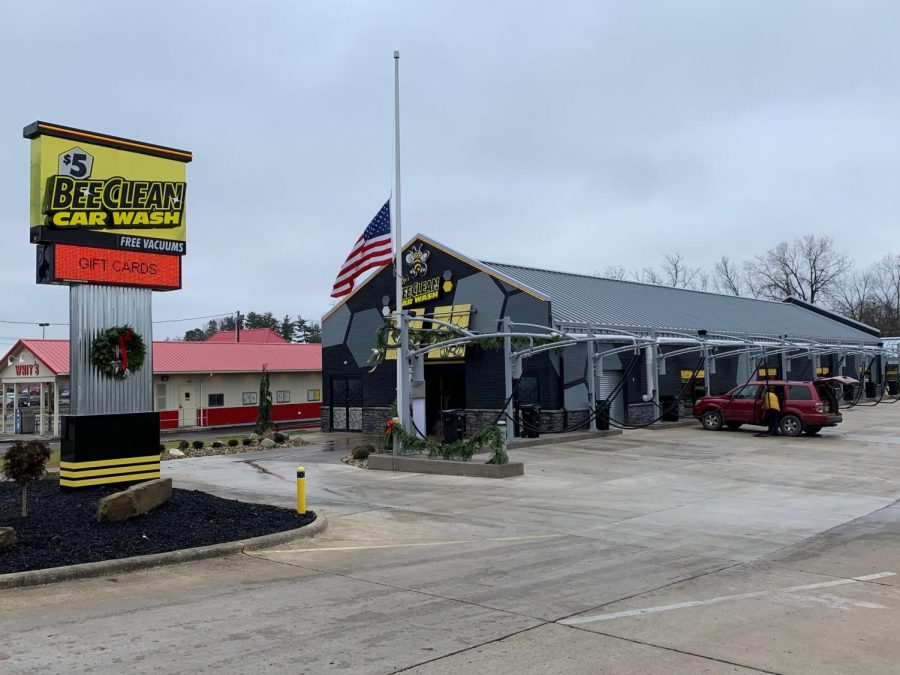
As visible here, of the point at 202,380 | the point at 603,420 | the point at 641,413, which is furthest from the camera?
the point at 202,380

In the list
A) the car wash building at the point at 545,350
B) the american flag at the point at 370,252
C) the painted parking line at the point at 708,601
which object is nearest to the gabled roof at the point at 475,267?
the car wash building at the point at 545,350

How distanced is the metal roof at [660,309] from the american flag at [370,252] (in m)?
8.26

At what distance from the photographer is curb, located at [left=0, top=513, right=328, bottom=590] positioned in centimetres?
809

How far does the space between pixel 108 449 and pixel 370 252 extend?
9572 millimetres

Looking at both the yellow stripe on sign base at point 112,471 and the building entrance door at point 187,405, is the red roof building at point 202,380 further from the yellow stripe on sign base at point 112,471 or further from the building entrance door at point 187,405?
the yellow stripe on sign base at point 112,471

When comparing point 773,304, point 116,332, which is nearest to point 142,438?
point 116,332

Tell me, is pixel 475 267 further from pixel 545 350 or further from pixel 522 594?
pixel 522 594

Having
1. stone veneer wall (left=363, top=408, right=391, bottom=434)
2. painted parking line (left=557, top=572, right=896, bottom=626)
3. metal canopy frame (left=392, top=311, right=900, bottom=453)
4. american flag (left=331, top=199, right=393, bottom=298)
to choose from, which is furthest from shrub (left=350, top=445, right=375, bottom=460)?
painted parking line (left=557, top=572, right=896, bottom=626)

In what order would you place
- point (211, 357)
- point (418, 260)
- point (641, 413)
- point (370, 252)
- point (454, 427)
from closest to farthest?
point (370, 252) < point (454, 427) < point (641, 413) < point (418, 260) < point (211, 357)

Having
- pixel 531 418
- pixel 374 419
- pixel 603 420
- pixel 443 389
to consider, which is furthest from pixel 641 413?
pixel 374 419

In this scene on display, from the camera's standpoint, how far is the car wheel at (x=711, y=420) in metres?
27.0

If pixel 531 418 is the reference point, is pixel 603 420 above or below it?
below

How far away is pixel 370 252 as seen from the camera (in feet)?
69.3

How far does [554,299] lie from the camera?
29.0 m
